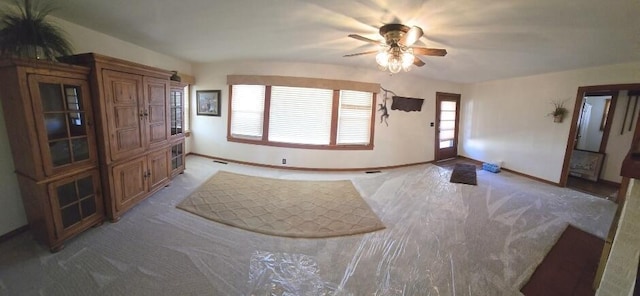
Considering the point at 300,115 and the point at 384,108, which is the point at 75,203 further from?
the point at 384,108

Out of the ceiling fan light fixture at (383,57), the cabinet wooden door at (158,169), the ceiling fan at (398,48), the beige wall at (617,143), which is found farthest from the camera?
the beige wall at (617,143)

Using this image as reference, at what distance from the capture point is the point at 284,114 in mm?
4383

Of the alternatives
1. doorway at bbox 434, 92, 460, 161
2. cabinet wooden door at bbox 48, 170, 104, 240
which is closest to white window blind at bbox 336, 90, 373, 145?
doorway at bbox 434, 92, 460, 161

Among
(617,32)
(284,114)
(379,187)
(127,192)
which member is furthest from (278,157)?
(617,32)

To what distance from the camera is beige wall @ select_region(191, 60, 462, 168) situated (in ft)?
14.1

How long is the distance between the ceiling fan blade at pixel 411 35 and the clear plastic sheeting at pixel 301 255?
202 cm

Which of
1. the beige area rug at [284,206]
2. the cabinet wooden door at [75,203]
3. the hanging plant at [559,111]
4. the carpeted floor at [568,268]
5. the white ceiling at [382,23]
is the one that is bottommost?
the carpeted floor at [568,268]

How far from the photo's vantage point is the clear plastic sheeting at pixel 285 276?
160cm

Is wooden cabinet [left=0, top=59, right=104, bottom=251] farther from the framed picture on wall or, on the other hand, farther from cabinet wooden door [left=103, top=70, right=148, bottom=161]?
the framed picture on wall

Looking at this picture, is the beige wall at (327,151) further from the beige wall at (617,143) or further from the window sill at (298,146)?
the beige wall at (617,143)

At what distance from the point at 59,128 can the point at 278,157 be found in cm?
299

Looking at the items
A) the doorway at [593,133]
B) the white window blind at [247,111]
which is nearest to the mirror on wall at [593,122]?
the doorway at [593,133]

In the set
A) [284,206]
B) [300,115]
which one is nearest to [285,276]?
[284,206]

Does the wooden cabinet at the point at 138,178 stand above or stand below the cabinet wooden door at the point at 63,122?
below
